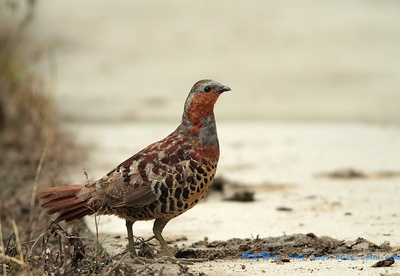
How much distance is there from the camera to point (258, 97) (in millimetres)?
11078

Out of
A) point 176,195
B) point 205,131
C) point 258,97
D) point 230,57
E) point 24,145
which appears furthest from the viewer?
point 230,57

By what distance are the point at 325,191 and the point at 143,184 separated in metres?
2.63

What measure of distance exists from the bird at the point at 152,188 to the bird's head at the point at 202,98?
Result: 12 cm

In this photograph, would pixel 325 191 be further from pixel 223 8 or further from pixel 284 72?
pixel 223 8

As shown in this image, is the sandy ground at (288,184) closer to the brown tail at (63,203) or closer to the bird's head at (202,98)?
the brown tail at (63,203)

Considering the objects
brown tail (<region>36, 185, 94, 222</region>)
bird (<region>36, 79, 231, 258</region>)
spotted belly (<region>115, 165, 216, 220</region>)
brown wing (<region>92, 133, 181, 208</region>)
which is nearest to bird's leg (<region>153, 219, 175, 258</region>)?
bird (<region>36, 79, 231, 258</region>)

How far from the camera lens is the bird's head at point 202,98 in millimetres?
4289

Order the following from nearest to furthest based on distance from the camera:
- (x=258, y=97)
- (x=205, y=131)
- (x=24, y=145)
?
(x=205, y=131) → (x=24, y=145) → (x=258, y=97)

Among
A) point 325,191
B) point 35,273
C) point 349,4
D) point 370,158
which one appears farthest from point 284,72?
point 35,273

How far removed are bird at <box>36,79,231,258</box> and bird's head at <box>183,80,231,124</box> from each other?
0.38ft

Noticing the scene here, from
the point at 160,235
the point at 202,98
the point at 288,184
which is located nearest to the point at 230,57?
the point at 288,184

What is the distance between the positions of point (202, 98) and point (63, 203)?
1187 mm

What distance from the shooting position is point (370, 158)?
723cm

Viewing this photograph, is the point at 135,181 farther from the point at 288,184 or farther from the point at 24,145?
the point at 24,145
